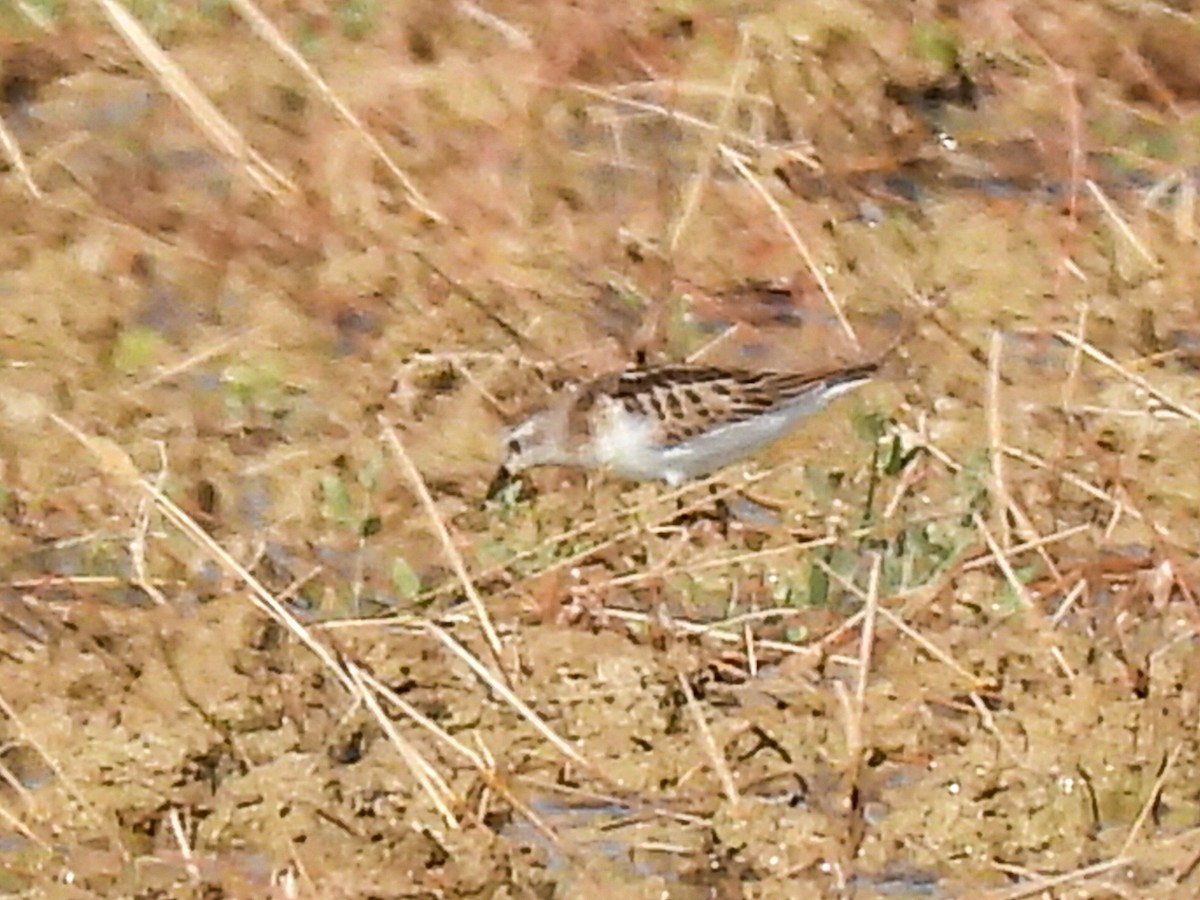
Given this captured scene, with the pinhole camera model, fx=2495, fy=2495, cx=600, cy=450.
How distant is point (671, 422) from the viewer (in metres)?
4.44

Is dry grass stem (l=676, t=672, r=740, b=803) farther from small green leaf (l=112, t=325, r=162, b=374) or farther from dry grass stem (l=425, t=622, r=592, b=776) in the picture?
small green leaf (l=112, t=325, r=162, b=374)

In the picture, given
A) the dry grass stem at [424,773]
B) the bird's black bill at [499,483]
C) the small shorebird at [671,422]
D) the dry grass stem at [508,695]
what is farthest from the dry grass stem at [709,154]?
the dry grass stem at [424,773]

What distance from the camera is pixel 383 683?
4.03 metres

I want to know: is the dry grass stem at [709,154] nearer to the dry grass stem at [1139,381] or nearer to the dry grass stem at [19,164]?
the dry grass stem at [1139,381]

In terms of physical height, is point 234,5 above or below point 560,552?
above

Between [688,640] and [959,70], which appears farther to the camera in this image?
[959,70]

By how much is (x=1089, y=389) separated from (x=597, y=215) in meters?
1.10

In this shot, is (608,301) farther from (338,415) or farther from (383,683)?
(383,683)

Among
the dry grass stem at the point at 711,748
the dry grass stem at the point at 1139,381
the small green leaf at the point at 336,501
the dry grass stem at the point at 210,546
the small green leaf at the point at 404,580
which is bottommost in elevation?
the dry grass stem at the point at 711,748

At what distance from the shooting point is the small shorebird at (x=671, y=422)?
4.46 metres

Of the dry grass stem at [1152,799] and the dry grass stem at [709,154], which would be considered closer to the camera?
the dry grass stem at [1152,799]

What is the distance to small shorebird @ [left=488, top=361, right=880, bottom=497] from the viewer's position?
14.6 feet

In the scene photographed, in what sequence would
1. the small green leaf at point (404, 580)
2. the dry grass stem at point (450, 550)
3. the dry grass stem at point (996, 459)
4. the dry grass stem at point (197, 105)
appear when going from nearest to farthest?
the dry grass stem at point (450, 550) → the small green leaf at point (404, 580) → the dry grass stem at point (996, 459) → the dry grass stem at point (197, 105)

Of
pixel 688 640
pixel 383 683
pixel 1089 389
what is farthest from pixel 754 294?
pixel 383 683
